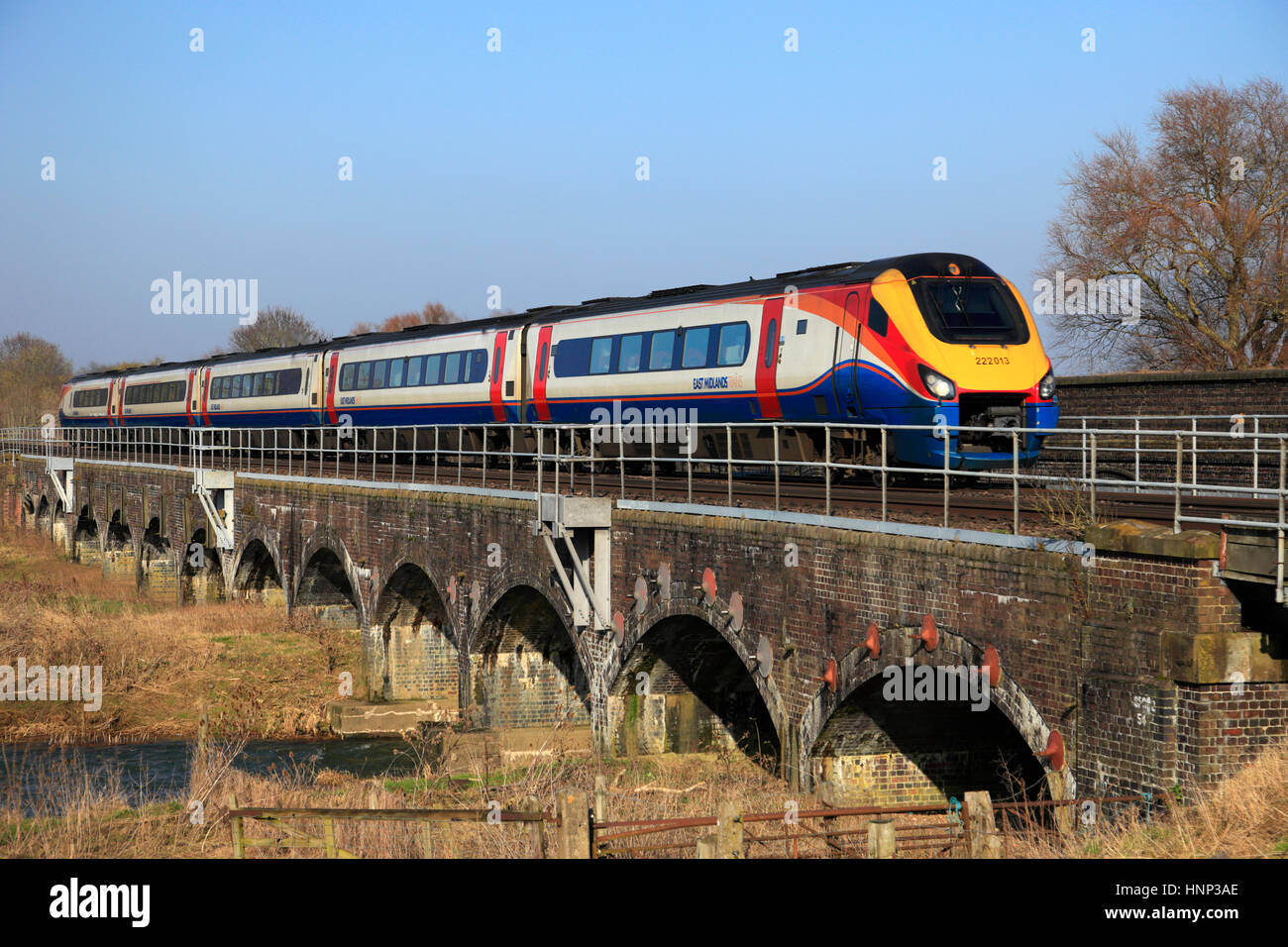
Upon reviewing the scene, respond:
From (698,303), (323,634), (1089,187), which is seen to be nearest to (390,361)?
(323,634)

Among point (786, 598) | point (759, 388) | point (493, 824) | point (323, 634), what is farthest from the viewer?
point (323, 634)

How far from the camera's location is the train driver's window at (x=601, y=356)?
23.3 metres

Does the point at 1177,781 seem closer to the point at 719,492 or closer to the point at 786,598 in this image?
the point at 786,598

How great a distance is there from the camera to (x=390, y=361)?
3228 cm

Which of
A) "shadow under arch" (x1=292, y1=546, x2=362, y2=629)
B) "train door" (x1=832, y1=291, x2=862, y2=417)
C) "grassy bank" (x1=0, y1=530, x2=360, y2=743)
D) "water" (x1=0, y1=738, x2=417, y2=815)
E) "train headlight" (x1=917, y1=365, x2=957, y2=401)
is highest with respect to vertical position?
"train door" (x1=832, y1=291, x2=862, y2=417)

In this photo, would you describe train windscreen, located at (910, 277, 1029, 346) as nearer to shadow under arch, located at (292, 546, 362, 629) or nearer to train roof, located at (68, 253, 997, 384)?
train roof, located at (68, 253, 997, 384)

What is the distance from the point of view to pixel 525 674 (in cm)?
2302

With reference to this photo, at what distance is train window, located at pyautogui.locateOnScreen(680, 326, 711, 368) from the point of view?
2064 cm

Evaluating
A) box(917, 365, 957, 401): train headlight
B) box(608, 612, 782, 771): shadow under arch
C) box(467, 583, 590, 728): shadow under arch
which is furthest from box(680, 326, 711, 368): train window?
box(917, 365, 957, 401): train headlight

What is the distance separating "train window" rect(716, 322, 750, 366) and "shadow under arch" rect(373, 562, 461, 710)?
8685 millimetres

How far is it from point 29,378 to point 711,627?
123074mm

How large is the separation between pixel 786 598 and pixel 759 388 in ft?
20.4
